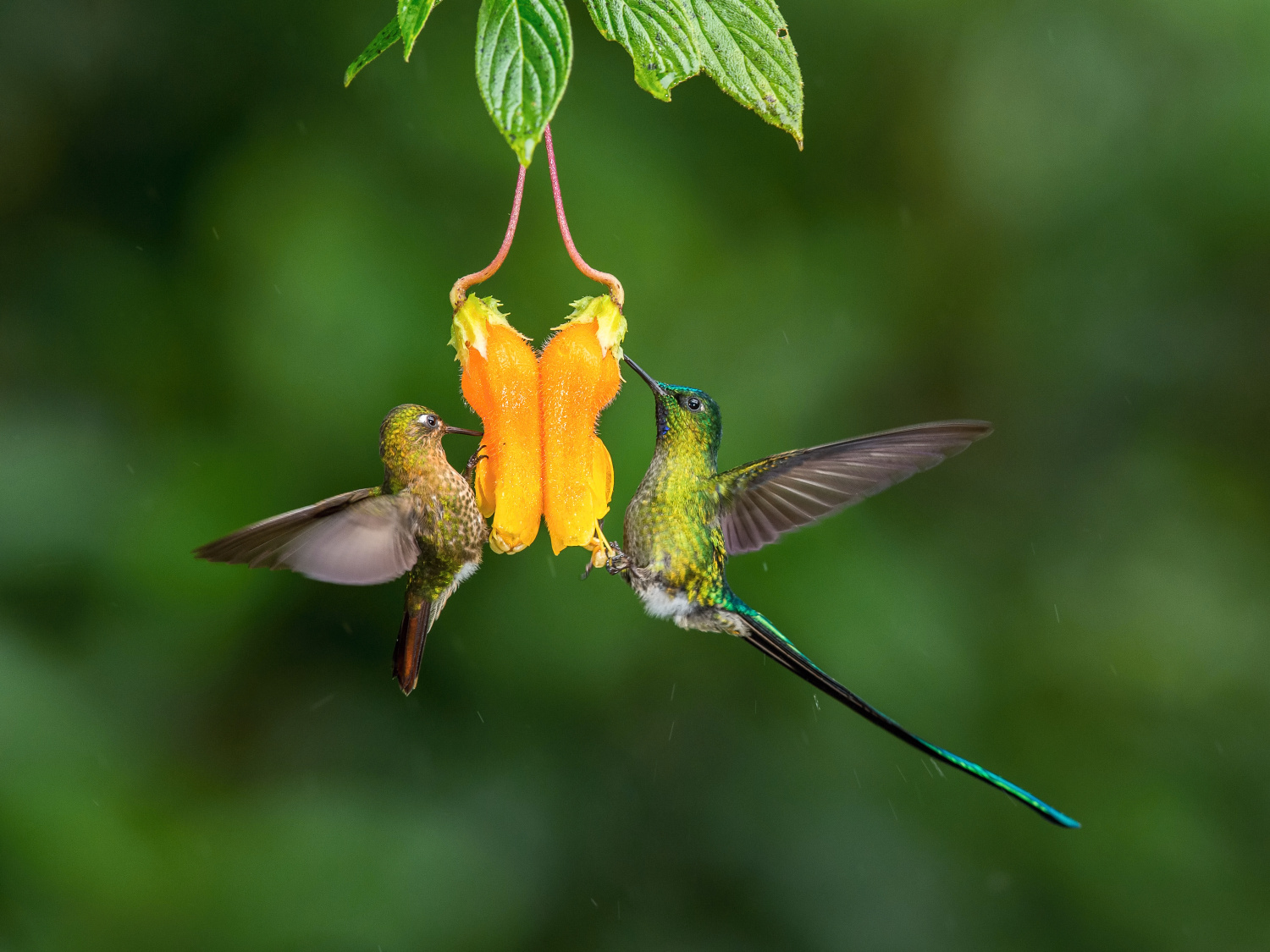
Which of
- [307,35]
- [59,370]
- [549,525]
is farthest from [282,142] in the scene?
[549,525]

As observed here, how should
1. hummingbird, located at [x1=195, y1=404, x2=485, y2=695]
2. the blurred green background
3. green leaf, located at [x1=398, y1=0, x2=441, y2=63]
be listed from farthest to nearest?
the blurred green background, hummingbird, located at [x1=195, y1=404, x2=485, y2=695], green leaf, located at [x1=398, y1=0, x2=441, y2=63]

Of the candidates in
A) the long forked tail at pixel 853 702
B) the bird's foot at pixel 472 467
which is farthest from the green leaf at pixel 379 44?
the long forked tail at pixel 853 702

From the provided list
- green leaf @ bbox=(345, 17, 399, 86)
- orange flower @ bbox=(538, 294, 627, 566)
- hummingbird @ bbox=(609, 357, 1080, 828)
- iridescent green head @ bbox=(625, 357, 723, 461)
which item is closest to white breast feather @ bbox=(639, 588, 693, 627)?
hummingbird @ bbox=(609, 357, 1080, 828)

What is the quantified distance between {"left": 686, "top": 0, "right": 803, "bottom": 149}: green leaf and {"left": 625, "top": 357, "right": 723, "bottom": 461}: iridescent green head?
0.62 m

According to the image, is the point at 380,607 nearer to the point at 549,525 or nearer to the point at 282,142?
the point at 282,142

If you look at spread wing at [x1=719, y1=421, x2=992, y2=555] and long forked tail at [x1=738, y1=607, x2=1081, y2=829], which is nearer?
long forked tail at [x1=738, y1=607, x2=1081, y2=829]

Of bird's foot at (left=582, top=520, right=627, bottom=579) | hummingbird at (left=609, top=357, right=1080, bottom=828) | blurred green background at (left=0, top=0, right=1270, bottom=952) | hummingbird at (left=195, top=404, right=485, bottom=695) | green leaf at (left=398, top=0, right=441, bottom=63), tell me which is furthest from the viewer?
blurred green background at (left=0, top=0, right=1270, bottom=952)

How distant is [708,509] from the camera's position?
2.18m

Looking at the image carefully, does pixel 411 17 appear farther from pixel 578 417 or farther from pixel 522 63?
pixel 578 417

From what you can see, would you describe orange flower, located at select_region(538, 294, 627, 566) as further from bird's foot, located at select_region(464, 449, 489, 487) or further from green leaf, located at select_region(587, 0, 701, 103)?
green leaf, located at select_region(587, 0, 701, 103)

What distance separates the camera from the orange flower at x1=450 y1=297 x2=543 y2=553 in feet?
5.30

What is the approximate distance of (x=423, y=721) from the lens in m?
→ 3.94

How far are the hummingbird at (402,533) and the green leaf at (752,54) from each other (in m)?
0.60

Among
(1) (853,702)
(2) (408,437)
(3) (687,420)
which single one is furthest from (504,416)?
(1) (853,702)
